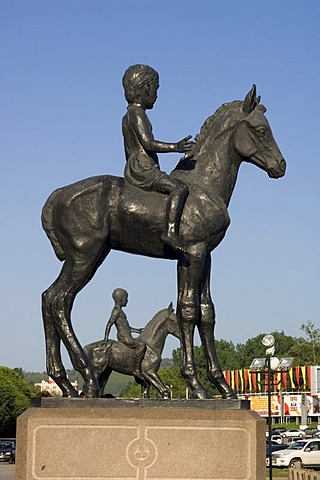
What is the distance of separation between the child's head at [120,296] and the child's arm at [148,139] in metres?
4.40

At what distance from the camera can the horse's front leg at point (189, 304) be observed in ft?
33.3

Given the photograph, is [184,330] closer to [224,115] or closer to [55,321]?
[55,321]

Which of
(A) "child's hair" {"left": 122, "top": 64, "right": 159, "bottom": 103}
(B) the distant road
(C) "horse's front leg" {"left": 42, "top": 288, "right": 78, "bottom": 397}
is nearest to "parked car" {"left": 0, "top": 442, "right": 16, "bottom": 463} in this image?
(B) the distant road

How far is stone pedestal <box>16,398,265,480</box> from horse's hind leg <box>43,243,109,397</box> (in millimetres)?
803

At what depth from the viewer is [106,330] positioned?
598 inches

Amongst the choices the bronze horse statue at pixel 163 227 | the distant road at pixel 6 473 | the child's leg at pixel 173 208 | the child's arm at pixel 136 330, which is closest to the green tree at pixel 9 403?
the distant road at pixel 6 473

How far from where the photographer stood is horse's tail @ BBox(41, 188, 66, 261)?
10.6 m

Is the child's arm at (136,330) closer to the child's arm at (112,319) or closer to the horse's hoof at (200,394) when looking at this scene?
the child's arm at (112,319)

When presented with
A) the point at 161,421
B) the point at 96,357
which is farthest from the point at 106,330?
the point at 161,421

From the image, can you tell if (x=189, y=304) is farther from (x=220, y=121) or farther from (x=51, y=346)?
(x=220, y=121)

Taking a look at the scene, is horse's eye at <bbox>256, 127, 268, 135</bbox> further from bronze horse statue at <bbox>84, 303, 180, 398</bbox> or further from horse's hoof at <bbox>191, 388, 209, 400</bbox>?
bronze horse statue at <bbox>84, 303, 180, 398</bbox>

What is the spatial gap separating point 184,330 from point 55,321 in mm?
1501

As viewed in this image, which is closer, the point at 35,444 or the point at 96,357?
the point at 35,444

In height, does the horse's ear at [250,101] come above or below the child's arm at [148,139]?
above
